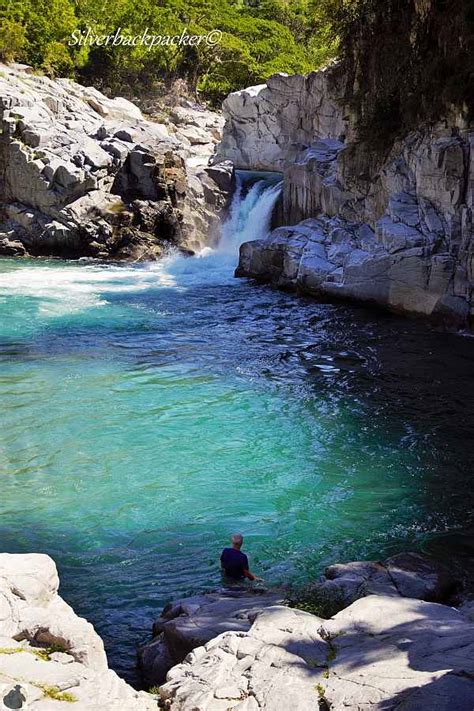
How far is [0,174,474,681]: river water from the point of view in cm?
936

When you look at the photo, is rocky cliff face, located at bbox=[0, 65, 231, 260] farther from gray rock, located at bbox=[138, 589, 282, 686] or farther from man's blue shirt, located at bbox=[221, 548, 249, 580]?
gray rock, located at bbox=[138, 589, 282, 686]

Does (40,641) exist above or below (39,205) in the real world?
below

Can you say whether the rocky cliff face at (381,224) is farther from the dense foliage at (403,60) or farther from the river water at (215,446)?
the river water at (215,446)

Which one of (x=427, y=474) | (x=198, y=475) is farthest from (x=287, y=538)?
(x=427, y=474)

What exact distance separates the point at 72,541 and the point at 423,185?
15365 mm

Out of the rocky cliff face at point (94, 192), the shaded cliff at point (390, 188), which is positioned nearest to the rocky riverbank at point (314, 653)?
the shaded cliff at point (390, 188)

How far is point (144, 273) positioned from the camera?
29.2 m

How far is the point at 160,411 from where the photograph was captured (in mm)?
13930

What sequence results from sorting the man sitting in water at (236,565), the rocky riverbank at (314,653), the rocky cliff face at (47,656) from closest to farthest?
the rocky cliff face at (47,656) < the rocky riverbank at (314,653) < the man sitting in water at (236,565)

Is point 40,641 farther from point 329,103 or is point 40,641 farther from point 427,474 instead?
point 329,103

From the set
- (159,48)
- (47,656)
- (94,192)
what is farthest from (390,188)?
(159,48)

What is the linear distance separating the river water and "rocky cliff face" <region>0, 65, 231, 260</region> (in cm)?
1071

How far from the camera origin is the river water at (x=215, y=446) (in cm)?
936

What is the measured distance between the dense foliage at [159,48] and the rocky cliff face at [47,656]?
159 feet
